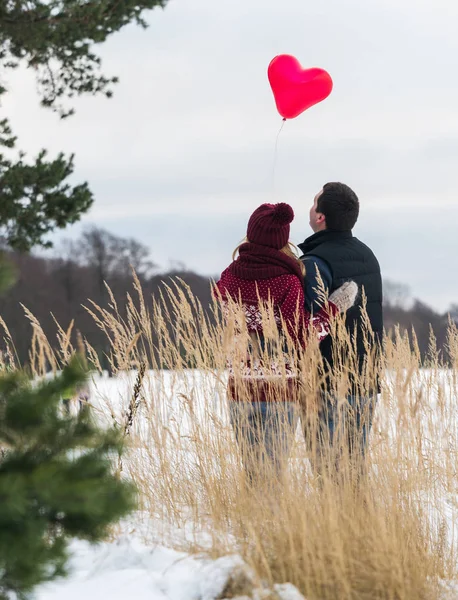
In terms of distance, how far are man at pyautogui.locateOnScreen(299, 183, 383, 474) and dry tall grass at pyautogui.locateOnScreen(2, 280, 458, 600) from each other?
0.07 m

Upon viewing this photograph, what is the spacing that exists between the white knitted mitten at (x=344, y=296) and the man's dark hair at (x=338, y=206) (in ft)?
0.94

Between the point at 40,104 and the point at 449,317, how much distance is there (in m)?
6.79

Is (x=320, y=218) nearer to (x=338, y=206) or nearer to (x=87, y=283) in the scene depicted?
(x=338, y=206)

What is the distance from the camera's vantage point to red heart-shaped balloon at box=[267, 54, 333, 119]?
13.8 ft

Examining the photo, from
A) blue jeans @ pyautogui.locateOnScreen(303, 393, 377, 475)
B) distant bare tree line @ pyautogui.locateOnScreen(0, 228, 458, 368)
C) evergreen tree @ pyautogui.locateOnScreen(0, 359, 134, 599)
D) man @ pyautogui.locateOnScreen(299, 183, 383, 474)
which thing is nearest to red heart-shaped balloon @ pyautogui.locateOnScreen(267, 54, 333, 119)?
man @ pyautogui.locateOnScreen(299, 183, 383, 474)

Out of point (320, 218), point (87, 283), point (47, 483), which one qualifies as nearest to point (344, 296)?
point (320, 218)

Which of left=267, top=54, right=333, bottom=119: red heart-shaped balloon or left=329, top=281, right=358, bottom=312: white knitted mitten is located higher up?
left=267, top=54, right=333, bottom=119: red heart-shaped balloon

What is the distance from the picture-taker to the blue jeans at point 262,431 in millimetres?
3162

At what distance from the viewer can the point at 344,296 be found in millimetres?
3398

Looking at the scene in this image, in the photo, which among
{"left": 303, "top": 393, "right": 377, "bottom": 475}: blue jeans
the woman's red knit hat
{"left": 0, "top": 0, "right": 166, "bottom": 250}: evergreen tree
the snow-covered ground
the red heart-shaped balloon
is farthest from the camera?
{"left": 0, "top": 0, "right": 166, "bottom": 250}: evergreen tree

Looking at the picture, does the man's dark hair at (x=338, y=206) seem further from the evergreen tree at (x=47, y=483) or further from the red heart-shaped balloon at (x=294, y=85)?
the evergreen tree at (x=47, y=483)

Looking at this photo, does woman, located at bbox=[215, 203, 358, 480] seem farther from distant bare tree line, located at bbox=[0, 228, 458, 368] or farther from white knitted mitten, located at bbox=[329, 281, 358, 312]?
distant bare tree line, located at bbox=[0, 228, 458, 368]

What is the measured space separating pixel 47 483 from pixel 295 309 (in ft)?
6.50

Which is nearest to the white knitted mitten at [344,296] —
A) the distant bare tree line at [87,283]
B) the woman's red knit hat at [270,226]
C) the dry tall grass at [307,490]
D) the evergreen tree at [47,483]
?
the dry tall grass at [307,490]
